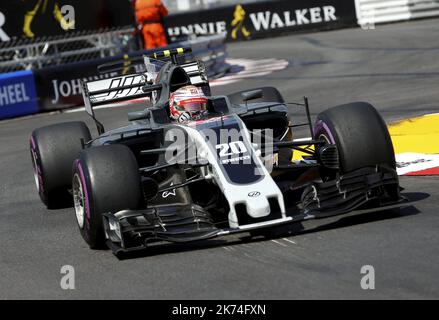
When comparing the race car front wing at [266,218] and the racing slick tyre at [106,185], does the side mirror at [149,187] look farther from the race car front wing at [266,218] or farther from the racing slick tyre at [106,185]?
the racing slick tyre at [106,185]

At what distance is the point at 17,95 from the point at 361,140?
37.4ft

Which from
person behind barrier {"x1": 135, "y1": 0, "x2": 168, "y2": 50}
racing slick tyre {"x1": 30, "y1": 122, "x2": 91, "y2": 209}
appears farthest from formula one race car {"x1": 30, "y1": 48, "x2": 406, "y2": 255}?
person behind barrier {"x1": 135, "y1": 0, "x2": 168, "y2": 50}

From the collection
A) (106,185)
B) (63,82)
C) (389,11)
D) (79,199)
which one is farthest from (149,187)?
(389,11)

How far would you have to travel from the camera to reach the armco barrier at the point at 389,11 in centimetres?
2683

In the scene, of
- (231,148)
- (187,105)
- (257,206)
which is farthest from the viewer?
(187,105)

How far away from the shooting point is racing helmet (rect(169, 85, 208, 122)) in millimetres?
8609

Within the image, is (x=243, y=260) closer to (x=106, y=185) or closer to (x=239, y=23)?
(x=106, y=185)

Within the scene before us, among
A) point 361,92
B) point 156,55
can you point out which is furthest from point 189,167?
point 361,92

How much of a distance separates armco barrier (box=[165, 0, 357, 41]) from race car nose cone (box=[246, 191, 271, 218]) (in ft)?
69.3

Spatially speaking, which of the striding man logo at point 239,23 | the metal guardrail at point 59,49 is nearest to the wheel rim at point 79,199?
the metal guardrail at point 59,49

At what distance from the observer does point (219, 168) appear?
24.4 ft

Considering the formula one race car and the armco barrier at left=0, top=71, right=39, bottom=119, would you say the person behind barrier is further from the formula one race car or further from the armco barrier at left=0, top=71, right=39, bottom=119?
the formula one race car

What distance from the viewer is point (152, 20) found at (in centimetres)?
2220
